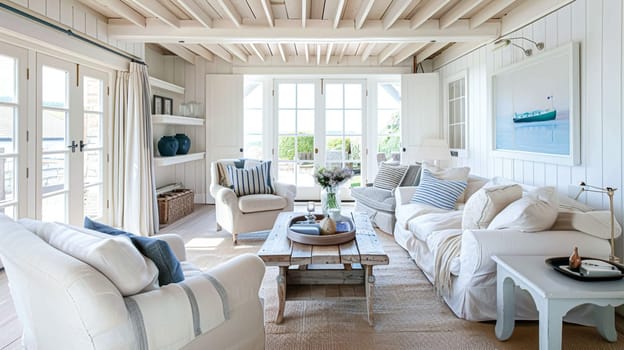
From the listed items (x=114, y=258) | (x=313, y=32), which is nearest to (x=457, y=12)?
(x=313, y=32)

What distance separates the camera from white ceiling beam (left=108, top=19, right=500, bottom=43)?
14.1 ft

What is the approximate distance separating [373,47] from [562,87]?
9.75 ft

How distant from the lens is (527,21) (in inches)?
148

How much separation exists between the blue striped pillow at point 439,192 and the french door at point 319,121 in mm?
2946

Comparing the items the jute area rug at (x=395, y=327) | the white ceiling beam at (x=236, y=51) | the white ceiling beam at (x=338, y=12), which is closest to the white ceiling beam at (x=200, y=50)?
the white ceiling beam at (x=236, y=51)

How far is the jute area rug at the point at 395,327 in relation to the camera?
2168 mm

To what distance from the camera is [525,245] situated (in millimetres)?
2291

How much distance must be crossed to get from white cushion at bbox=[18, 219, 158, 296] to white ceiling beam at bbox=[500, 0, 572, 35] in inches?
142

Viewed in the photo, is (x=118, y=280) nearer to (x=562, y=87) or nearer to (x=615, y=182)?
(x=615, y=182)

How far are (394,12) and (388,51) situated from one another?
1.86m

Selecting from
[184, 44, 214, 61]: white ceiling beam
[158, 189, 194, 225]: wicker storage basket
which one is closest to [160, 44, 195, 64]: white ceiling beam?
[184, 44, 214, 61]: white ceiling beam

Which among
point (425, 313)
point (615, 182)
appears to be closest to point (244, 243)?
point (425, 313)

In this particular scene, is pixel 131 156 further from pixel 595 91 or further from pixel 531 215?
pixel 595 91

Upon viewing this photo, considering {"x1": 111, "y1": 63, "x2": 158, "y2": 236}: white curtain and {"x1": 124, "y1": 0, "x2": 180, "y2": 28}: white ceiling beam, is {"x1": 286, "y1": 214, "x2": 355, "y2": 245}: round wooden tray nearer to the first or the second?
{"x1": 124, "y1": 0, "x2": 180, "y2": 28}: white ceiling beam
